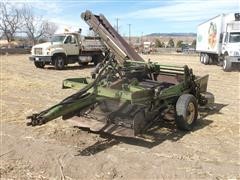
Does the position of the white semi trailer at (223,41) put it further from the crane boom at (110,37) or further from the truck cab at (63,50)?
the crane boom at (110,37)

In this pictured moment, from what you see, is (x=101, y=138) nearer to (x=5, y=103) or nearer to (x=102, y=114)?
(x=102, y=114)

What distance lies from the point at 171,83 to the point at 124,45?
3.59m

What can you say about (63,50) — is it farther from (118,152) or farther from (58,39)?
(118,152)

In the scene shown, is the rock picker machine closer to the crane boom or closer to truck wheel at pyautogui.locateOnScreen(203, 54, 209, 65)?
the crane boom

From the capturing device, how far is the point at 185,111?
23.1ft

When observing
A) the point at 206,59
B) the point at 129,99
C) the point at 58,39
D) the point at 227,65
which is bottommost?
the point at 206,59

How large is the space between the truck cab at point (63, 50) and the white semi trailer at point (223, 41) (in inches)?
309

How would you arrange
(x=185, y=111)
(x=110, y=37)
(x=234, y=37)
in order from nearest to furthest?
1. (x=185, y=111)
2. (x=110, y=37)
3. (x=234, y=37)

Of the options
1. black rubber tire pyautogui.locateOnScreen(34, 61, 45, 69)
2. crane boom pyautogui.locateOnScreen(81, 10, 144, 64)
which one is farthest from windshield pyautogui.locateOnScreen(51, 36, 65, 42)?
crane boom pyautogui.locateOnScreen(81, 10, 144, 64)

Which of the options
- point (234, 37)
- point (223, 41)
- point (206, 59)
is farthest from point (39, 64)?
point (206, 59)

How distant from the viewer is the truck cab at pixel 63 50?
69.4ft

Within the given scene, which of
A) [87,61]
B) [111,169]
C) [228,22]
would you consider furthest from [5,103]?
[228,22]

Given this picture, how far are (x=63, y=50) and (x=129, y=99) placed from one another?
16179 mm

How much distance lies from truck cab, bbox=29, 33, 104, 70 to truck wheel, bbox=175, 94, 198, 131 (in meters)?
14.0
